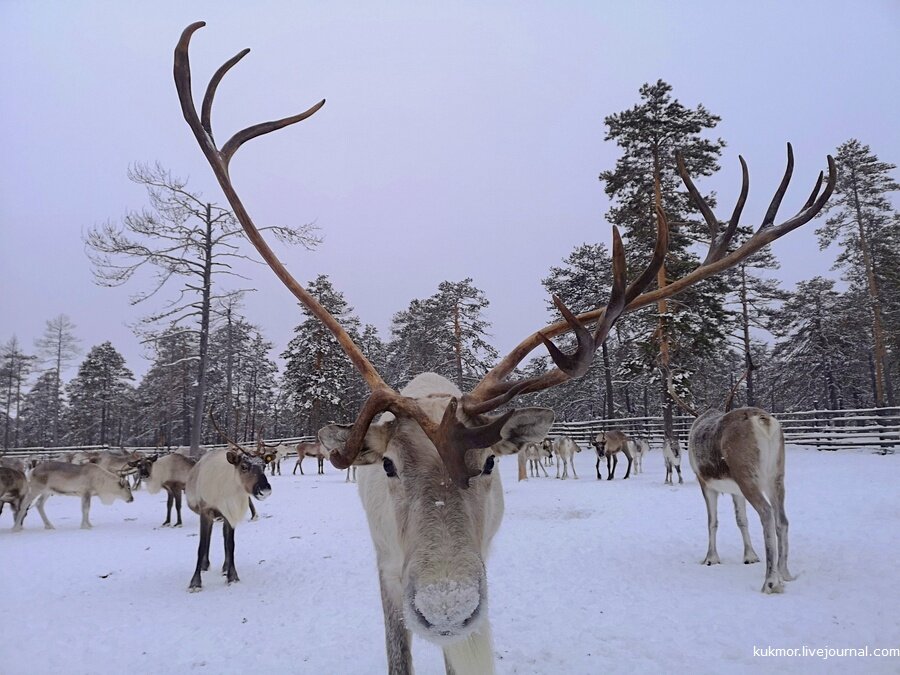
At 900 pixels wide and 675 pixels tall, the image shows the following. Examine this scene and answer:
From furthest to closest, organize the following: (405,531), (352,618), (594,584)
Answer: (594,584) → (352,618) → (405,531)

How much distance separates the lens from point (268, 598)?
247 inches

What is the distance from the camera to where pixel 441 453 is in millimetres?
2285

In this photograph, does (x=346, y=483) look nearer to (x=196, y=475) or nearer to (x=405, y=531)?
(x=196, y=475)

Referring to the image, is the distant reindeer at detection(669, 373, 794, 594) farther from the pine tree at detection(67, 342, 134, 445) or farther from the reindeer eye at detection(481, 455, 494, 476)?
the pine tree at detection(67, 342, 134, 445)

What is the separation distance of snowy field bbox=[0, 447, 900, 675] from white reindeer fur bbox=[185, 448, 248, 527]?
975mm

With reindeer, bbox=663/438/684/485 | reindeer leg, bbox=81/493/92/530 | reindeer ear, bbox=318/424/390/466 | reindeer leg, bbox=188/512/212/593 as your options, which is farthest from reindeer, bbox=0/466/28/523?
reindeer, bbox=663/438/684/485

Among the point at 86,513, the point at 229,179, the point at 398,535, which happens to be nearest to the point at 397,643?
the point at 398,535

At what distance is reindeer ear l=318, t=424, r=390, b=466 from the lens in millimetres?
2617

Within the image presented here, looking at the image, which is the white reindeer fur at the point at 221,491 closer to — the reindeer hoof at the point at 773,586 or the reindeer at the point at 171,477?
the reindeer at the point at 171,477

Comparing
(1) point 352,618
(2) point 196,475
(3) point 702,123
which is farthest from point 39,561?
(3) point 702,123

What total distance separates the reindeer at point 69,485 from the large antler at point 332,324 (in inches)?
498

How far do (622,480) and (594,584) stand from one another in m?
13.2

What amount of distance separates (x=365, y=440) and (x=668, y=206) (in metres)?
20.1

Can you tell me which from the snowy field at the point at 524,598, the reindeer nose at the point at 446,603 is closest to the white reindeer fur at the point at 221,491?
the snowy field at the point at 524,598
